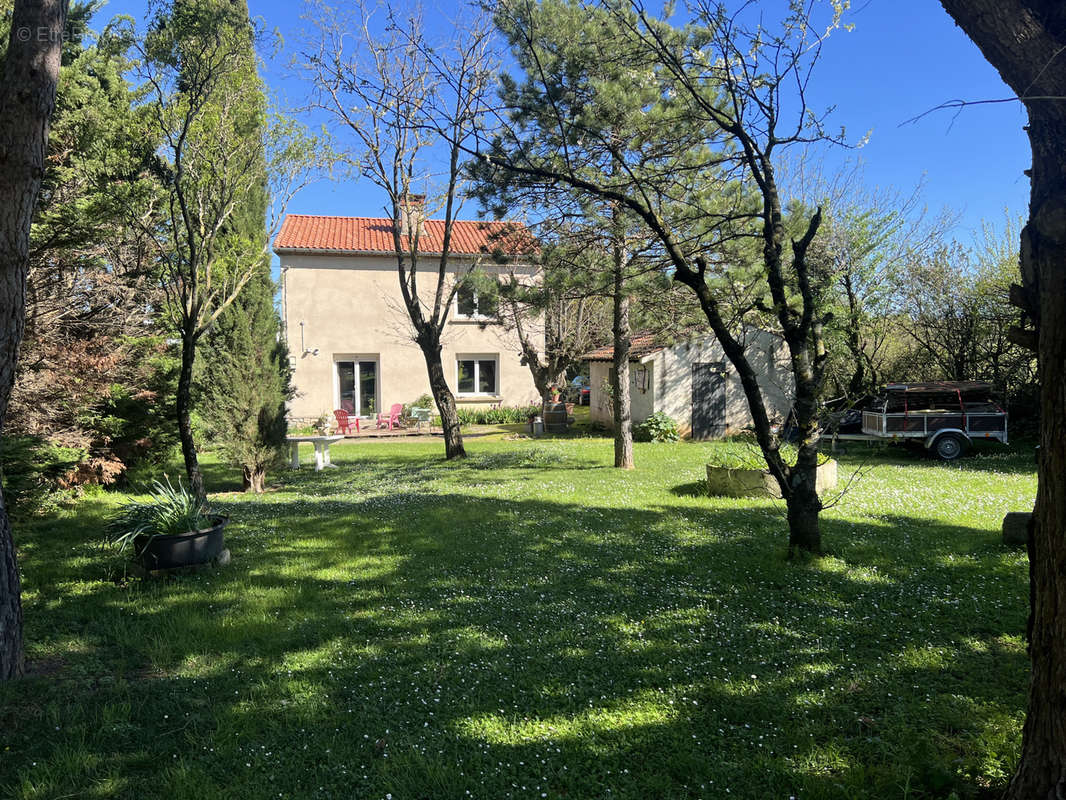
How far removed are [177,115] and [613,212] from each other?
6.59 metres

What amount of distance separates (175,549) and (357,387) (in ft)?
62.8

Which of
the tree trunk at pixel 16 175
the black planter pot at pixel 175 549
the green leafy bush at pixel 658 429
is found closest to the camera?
the tree trunk at pixel 16 175

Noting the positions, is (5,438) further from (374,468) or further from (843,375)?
(843,375)

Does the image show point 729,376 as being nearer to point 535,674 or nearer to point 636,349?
point 636,349

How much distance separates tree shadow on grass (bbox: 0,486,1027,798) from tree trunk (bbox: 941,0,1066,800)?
1.84 ft

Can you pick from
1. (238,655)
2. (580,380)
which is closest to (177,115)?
(238,655)

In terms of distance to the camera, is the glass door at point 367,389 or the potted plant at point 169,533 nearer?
the potted plant at point 169,533

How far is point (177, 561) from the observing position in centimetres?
568

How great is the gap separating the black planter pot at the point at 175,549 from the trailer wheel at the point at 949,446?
1455 cm

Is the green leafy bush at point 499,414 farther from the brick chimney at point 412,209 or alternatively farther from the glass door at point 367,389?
the brick chimney at point 412,209

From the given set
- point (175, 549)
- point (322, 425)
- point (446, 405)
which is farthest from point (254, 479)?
point (322, 425)

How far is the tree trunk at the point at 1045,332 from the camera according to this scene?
6.72 ft

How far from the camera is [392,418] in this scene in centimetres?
2314

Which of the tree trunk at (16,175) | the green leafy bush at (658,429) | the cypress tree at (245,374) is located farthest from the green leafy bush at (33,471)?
the green leafy bush at (658,429)
